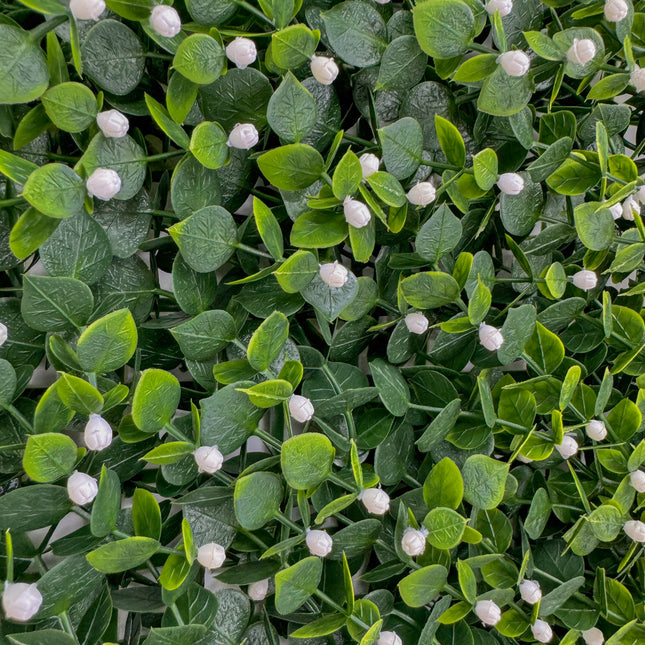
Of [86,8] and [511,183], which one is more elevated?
[86,8]

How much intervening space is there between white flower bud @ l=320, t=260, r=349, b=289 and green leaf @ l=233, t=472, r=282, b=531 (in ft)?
0.51

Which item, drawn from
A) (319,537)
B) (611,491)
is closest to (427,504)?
(319,537)

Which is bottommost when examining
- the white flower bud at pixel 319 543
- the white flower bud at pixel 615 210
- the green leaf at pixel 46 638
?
the white flower bud at pixel 319 543

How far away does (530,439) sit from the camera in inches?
22.4

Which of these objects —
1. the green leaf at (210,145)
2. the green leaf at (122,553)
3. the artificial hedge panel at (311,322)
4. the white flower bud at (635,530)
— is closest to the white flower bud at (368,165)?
the artificial hedge panel at (311,322)

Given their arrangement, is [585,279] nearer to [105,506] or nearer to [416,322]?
[416,322]

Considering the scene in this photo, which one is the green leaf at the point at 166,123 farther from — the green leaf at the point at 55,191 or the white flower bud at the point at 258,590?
the white flower bud at the point at 258,590

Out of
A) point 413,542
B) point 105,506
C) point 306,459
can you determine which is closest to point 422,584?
point 413,542

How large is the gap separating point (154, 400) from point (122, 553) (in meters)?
0.11

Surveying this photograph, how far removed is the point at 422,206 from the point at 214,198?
0.18 meters

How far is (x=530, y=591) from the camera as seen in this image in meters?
0.58

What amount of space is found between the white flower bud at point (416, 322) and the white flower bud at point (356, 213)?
0.33 ft

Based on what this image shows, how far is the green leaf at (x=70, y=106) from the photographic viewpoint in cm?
41

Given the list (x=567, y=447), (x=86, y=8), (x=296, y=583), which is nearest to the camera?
(x=86, y=8)
